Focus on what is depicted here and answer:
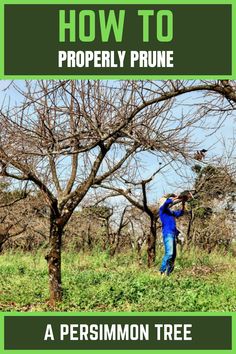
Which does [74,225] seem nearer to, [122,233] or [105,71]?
[122,233]

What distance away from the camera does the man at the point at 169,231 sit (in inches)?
503

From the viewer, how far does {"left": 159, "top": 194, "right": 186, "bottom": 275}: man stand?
41.9ft

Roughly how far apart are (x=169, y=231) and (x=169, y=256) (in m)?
0.60

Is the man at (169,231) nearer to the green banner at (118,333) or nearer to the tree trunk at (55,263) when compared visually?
the tree trunk at (55,263)

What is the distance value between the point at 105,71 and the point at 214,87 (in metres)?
1.14

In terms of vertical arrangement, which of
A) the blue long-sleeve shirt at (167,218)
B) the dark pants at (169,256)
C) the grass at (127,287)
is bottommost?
the grass at (127,287)

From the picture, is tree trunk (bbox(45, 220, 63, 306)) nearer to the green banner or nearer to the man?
the green banner

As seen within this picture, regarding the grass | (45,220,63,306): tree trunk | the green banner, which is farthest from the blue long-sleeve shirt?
the green banner

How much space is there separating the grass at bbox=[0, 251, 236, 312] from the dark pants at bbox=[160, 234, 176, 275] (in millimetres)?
237

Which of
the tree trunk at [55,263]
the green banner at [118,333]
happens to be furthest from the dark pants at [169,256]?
the green banner at [118,333]

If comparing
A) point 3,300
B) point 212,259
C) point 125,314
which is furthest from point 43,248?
point 125,314

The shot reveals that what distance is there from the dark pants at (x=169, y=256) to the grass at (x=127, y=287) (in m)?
0.24

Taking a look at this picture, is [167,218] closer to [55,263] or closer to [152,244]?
[152,244]

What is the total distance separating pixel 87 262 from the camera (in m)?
15.7
